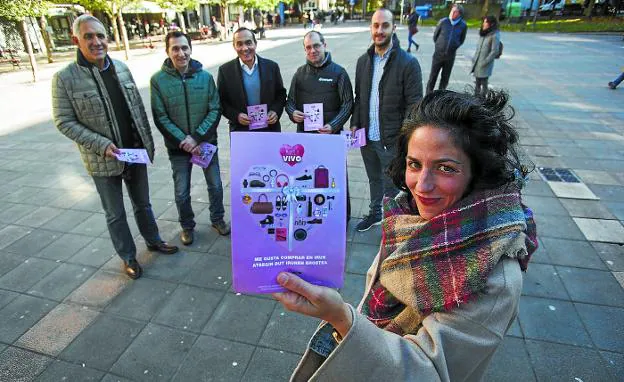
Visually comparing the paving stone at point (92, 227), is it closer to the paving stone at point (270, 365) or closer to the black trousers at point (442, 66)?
the paving stone at point (270, 365)

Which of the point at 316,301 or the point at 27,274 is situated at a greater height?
the point at 316,301

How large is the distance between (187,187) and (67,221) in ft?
5.73

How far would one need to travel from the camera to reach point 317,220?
103cm

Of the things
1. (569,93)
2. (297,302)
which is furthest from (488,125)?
→ (569,93)

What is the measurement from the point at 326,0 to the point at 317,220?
65.5m

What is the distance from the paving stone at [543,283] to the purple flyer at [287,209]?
257cm

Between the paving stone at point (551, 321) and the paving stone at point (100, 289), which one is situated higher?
the paving stone at point (551, 321)

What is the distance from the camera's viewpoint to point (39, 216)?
435 cm

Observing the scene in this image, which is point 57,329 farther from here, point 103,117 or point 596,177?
point 596,177

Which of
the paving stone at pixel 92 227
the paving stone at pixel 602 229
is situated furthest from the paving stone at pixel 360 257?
the paving stone at pixel 92 227

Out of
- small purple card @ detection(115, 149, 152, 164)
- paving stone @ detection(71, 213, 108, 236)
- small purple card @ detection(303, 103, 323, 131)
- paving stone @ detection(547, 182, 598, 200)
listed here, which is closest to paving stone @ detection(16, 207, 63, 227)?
paving stone @ detection(71, 213, 108, 236)

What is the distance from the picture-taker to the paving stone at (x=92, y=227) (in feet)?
13.0

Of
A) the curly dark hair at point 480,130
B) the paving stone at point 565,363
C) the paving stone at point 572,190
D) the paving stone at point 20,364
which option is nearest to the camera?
the curly dark hair at point 480,130

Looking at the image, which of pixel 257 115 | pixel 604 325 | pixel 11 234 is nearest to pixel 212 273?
pixel 257 115
